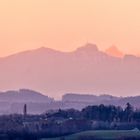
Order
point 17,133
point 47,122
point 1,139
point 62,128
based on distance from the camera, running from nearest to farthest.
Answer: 1. point 1,139
2. point 17,133
3. point 62,128
4. point 47,122

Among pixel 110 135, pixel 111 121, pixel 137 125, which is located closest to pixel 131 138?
pixel 110 135

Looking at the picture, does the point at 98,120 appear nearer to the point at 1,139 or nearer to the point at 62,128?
the point at 62,128

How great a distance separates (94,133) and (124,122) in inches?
837

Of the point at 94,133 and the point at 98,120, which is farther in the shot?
the point at 98,120

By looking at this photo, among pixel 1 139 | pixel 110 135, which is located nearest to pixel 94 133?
pixel 110 135

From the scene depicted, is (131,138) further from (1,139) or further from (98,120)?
(98,120)

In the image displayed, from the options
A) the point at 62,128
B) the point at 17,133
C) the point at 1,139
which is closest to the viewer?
the point at 1,139

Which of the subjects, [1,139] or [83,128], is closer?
[1,139]

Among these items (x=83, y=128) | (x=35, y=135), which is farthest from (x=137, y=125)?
(x=35, y=135)

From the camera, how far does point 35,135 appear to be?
169 meters

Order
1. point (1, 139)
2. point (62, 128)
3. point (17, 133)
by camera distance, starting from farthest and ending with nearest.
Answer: point (62, 128)
point (17, 133)
point (1, 139)

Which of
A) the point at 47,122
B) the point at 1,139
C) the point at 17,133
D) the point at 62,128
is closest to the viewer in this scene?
the point at 1,139

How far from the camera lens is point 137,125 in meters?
185

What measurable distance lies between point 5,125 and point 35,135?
1980cm
